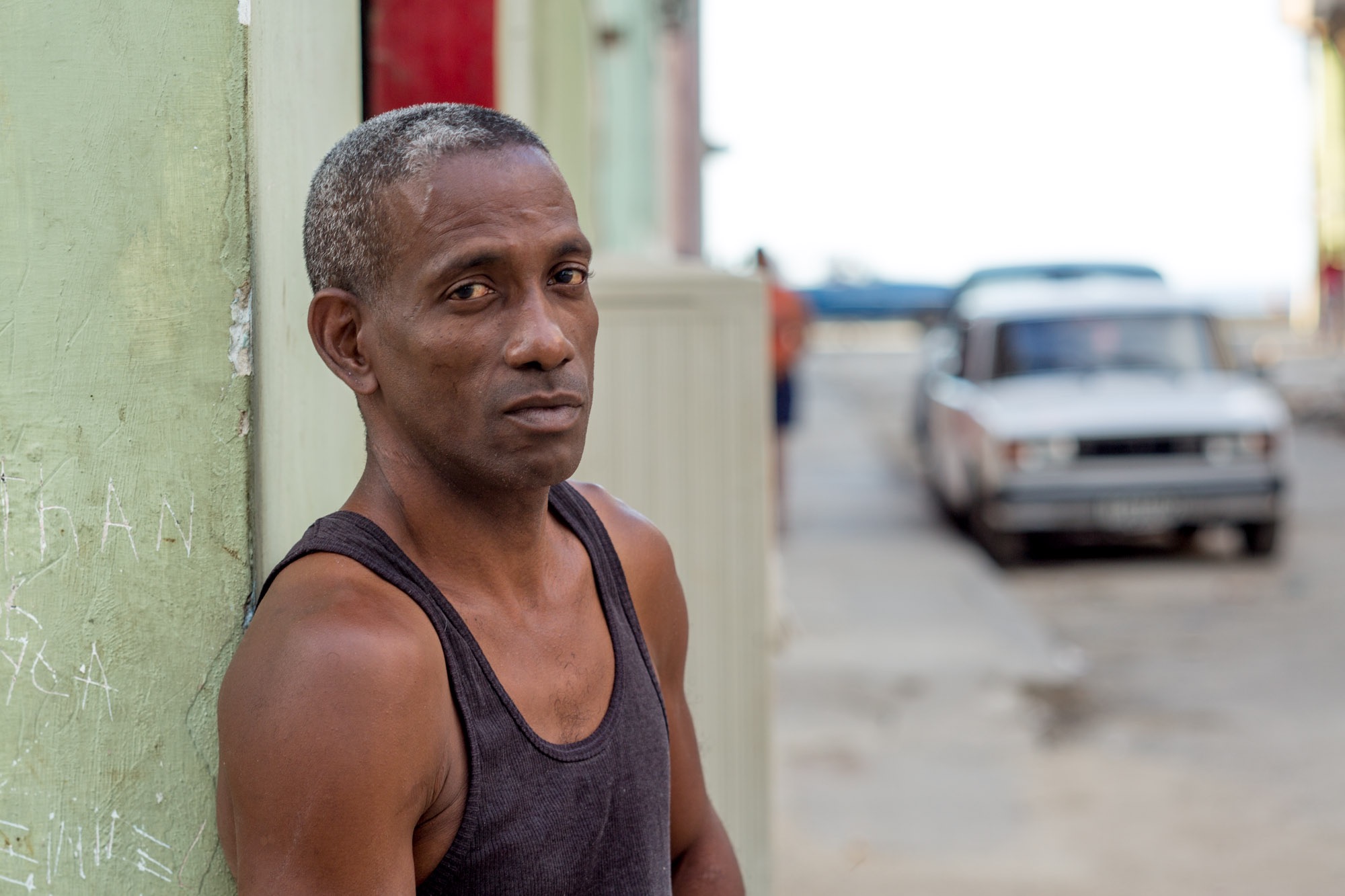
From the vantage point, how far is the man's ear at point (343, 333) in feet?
5.08

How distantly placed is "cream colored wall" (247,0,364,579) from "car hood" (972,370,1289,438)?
24.9ft

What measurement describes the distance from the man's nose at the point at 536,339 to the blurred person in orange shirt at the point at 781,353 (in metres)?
7.72

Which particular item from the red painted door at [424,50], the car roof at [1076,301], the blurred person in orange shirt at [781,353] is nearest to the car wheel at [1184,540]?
the car roof at [1076,301]

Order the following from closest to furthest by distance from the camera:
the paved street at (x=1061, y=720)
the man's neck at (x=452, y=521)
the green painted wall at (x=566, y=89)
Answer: the man's neck at (x=452, y=521), the paved street at (x=1061, y=720), the green painted wall at (x=566, y=89)

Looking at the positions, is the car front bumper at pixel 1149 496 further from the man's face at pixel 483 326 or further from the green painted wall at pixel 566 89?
the man's face at pixel 483 326

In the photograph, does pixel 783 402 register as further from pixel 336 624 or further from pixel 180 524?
pixel 336 624

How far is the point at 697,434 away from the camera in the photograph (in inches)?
143

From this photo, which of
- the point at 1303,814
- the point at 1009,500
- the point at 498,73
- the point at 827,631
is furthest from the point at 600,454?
the point at 1009,500

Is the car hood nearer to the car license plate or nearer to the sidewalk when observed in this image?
the car license plate

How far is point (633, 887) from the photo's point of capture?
63.8 inches

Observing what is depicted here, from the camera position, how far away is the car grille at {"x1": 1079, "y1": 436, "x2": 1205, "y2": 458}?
360 inches

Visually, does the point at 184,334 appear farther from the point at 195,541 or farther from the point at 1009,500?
the point at 1009,500

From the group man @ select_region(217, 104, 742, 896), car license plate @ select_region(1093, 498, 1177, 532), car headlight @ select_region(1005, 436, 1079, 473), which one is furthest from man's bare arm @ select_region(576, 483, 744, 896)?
car license plate @ select_region(1093, 498, 1177, 532)

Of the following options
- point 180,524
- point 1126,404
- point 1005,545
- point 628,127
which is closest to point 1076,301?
point 1126,404
